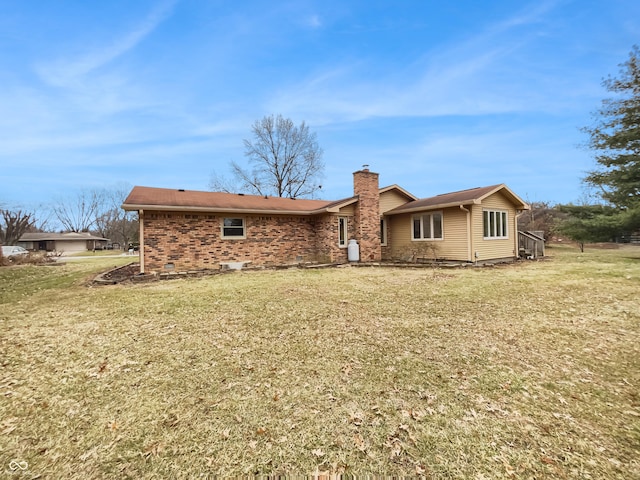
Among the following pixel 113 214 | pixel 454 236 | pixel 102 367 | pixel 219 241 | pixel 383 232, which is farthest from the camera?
pixel 113 214

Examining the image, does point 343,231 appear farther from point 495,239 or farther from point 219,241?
point 495,239

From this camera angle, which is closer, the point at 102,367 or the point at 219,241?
the point at 102,367

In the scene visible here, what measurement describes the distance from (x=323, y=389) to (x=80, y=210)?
69146 millimetres

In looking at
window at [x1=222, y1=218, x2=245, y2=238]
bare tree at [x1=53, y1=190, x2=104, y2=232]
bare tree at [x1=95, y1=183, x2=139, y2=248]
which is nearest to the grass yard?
window at [x1=222, y1=218, x2=245, y2=238]

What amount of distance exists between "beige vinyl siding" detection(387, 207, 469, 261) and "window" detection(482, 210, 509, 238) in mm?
1175

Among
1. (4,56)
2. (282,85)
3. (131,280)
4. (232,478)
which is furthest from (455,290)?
(4,56)

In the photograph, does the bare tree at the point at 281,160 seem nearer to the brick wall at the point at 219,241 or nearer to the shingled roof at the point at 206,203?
the shingled roof at the point at 206,203

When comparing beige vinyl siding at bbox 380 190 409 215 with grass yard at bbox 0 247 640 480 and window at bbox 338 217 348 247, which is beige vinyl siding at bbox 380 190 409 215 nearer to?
window at bbox 338 217 348 247

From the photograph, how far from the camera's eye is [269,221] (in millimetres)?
13719

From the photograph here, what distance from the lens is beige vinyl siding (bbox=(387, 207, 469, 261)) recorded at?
499 inches

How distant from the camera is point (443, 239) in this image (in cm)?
1343

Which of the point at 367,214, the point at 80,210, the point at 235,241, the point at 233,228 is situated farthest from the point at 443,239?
the point at 80,210

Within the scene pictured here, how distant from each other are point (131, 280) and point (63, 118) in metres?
14.0

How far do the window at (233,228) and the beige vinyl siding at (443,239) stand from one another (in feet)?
26.5
